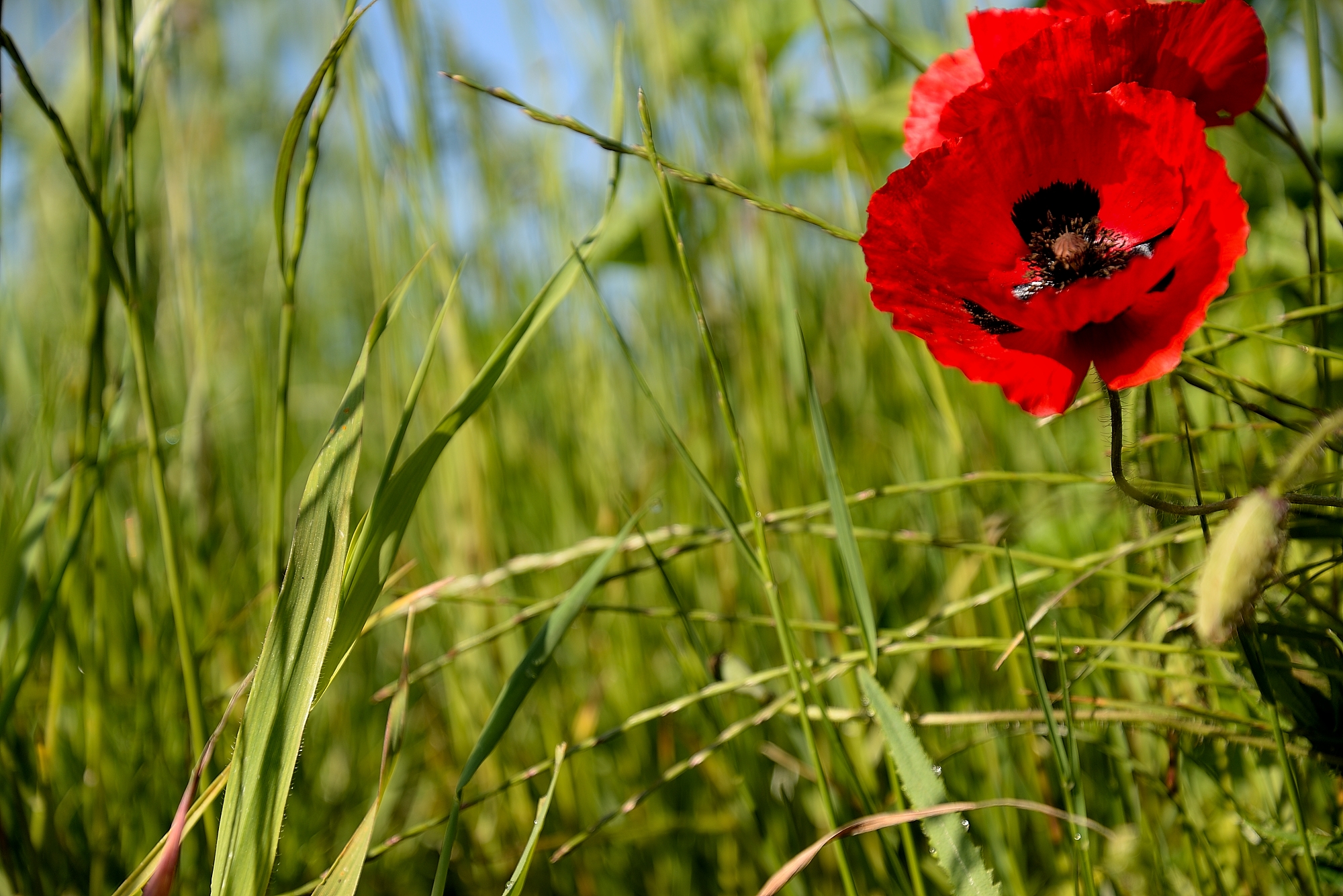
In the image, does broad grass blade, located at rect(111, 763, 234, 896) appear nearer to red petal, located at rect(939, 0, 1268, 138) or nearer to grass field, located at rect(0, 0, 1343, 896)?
grass field, located at rect(0, 0, 1343, 896)

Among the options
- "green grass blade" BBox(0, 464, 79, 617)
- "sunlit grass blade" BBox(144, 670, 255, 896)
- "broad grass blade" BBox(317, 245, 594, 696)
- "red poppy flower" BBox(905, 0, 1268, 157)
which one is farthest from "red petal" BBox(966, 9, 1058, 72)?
"green grass blade" BBox(0, 464, 79, 617)

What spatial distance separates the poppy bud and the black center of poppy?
0.11m

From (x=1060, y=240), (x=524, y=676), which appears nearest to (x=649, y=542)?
(x=524, y=676)

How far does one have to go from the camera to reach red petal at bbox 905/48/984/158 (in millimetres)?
416

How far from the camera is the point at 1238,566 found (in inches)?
11.1

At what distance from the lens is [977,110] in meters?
0.35

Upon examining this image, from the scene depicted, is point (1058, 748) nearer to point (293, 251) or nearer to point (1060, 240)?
point (1060, 240)

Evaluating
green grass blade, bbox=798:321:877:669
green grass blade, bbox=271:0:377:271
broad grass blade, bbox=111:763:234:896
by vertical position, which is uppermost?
green grass blade, bbox=271:0:377:271

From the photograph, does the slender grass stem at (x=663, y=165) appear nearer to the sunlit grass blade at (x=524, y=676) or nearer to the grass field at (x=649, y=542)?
the grass field at (x=649, y=542)

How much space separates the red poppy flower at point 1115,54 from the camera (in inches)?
13.6

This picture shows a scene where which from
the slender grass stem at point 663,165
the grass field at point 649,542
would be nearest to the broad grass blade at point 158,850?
the grass field at point 649,542

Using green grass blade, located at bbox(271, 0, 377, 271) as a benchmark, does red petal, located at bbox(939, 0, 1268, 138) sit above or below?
below

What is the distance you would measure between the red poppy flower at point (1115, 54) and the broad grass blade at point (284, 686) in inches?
10.1

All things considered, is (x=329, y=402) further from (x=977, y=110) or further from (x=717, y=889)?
(x=977, y=110)
